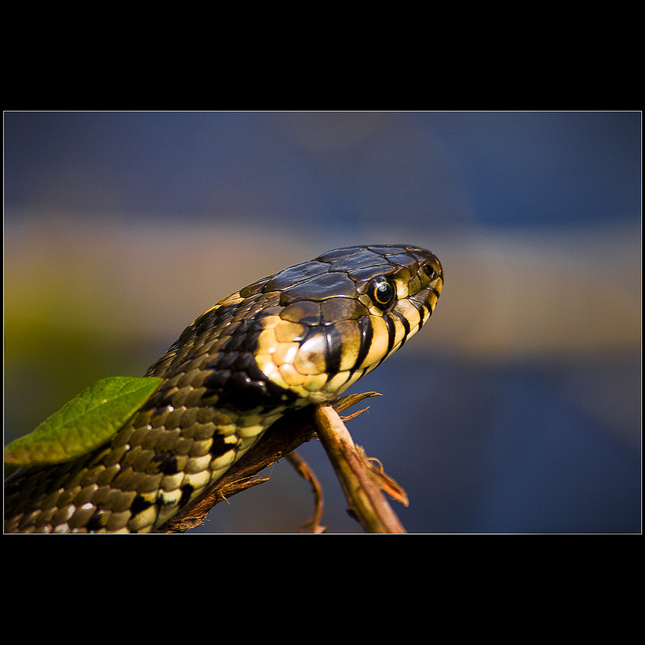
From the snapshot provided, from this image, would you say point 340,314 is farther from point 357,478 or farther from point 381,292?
point 357,478

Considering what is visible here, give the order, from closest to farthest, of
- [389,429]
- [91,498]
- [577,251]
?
[91,498], [577,251], [389,429]

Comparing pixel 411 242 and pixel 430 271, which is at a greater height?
pixel 411 242

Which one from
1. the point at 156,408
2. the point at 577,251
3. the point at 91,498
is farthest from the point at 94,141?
the point at 577,251

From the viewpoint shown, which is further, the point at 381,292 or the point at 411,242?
the point at 411,242

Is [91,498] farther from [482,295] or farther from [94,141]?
[482,295]

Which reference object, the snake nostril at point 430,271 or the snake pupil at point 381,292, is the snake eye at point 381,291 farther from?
the snake nostril at point 430,271

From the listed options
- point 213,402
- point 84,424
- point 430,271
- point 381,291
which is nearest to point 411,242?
point 430,271
